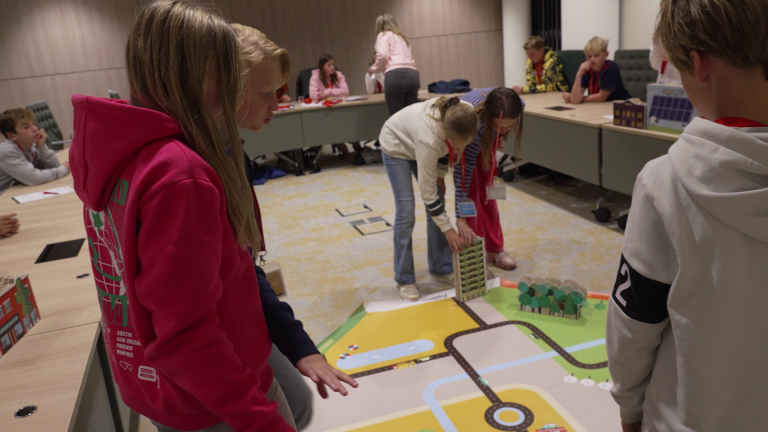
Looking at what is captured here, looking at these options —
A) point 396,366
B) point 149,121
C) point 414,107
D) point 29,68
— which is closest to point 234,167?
point 149,121

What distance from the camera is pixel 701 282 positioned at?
85 centimetres

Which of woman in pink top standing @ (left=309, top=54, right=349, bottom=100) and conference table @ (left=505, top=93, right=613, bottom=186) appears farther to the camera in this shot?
woman in pink top standing @ (left=309, top=54, right=349, bottom=100)

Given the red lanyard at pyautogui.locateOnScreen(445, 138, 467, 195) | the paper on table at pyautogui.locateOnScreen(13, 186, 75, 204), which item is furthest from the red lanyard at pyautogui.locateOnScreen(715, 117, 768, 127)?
the paper on table at pyautogui.locateOnScreen(13, 186, 75, 204)

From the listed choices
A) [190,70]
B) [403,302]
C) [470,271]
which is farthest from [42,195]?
[190,70]

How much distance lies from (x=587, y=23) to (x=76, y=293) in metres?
6.25

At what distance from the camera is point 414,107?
2.89 metres

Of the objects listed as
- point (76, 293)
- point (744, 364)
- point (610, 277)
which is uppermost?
point (744, 364)

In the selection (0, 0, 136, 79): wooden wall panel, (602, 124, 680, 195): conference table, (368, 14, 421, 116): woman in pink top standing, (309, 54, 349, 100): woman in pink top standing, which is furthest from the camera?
(0, 0, 136, 79): wooden wall panel

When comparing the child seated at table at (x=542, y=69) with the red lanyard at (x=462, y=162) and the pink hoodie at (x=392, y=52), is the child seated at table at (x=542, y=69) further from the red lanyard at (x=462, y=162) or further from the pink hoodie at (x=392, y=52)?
the red lanyard at (x=462, y=162)

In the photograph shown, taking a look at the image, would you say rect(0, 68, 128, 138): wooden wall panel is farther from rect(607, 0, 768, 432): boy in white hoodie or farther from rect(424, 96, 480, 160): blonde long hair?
rect(607, 0, 768, 432): boy in white hoodie

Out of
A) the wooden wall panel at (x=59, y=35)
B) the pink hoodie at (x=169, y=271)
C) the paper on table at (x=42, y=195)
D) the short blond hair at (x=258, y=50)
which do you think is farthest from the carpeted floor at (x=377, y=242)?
the wooden wall panel at (x=59, y=35)

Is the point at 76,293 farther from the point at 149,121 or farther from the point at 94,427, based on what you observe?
the point at 149,121

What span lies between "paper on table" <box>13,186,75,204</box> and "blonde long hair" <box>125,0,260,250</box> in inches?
112

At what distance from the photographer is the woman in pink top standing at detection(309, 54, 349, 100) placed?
6.78m
